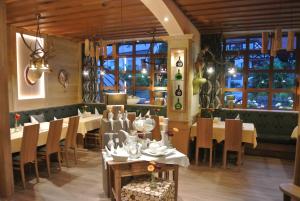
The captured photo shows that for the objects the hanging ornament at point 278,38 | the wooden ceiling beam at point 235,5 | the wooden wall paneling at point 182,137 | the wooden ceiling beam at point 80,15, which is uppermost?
the wooden ceiling beam at point 80,15

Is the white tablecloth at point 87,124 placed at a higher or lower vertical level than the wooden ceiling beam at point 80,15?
lower

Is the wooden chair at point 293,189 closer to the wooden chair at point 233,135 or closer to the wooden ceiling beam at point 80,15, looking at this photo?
the wooden chair at point 233,135

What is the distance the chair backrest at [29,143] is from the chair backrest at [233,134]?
11.0 feet

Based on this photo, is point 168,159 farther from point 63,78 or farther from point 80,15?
point 63,78

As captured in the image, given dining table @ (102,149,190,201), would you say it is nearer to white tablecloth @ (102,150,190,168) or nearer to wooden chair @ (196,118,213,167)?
white tablecloth @ (102,150,190,168)

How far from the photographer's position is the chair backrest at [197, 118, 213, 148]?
4.98 metres

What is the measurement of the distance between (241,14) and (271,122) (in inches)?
109

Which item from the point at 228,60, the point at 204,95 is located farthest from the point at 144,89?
the point at 228,60

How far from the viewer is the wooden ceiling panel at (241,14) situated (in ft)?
13.3

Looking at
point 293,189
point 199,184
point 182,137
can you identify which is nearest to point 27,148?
point 199,184

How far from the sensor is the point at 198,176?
14.7ft


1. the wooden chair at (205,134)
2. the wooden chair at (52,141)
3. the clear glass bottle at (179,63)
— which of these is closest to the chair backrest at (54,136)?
the wooden chair at (52,141)

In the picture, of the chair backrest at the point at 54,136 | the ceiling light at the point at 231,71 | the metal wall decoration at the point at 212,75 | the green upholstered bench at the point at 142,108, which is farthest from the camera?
the green upholstered bench at the point at 142,108

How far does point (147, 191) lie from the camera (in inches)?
112
